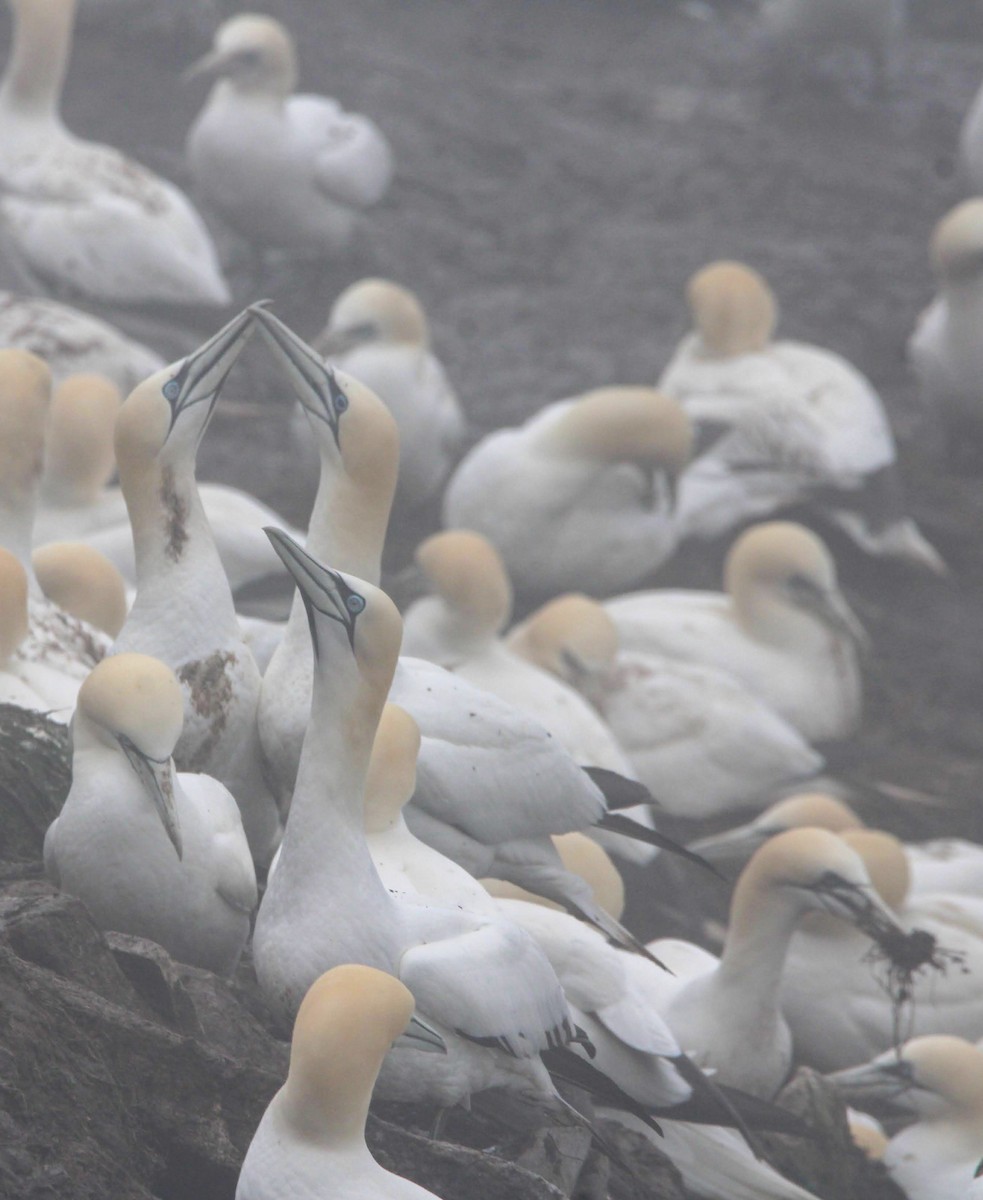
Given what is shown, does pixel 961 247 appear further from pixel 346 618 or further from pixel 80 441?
pixel 346 618

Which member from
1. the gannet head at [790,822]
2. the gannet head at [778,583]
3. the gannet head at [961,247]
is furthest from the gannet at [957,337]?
the gannet head at [790,822]

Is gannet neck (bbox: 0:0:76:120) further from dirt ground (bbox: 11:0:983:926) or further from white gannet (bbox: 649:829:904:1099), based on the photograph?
white gannet (bbox: 649:829:904:1099)

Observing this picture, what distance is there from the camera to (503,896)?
4.84 meters

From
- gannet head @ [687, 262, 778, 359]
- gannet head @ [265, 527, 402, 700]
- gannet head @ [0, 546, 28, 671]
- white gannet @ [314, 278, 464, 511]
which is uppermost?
gannet head @ [265, 527, 402, 700]

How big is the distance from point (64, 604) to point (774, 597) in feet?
11.6

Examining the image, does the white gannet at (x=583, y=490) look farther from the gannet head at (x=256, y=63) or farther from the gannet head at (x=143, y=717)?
the gannet head at (x=143, y=717)

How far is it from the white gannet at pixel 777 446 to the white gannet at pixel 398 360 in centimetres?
120

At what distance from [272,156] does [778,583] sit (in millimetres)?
4090

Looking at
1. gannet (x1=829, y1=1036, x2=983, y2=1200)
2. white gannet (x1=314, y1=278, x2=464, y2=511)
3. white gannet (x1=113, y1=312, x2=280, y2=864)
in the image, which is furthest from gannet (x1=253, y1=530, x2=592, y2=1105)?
white gannet (x1=314, y1=278, x2=464, y2=511)

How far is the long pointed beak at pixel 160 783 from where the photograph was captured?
12.4 ft

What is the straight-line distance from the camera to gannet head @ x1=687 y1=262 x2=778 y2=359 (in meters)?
9.73

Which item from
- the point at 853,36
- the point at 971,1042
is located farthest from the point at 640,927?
the point at 853,36

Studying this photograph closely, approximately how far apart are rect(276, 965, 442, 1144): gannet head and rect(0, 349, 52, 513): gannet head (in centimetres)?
253

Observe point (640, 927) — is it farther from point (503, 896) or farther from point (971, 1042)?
point (503, 896)
